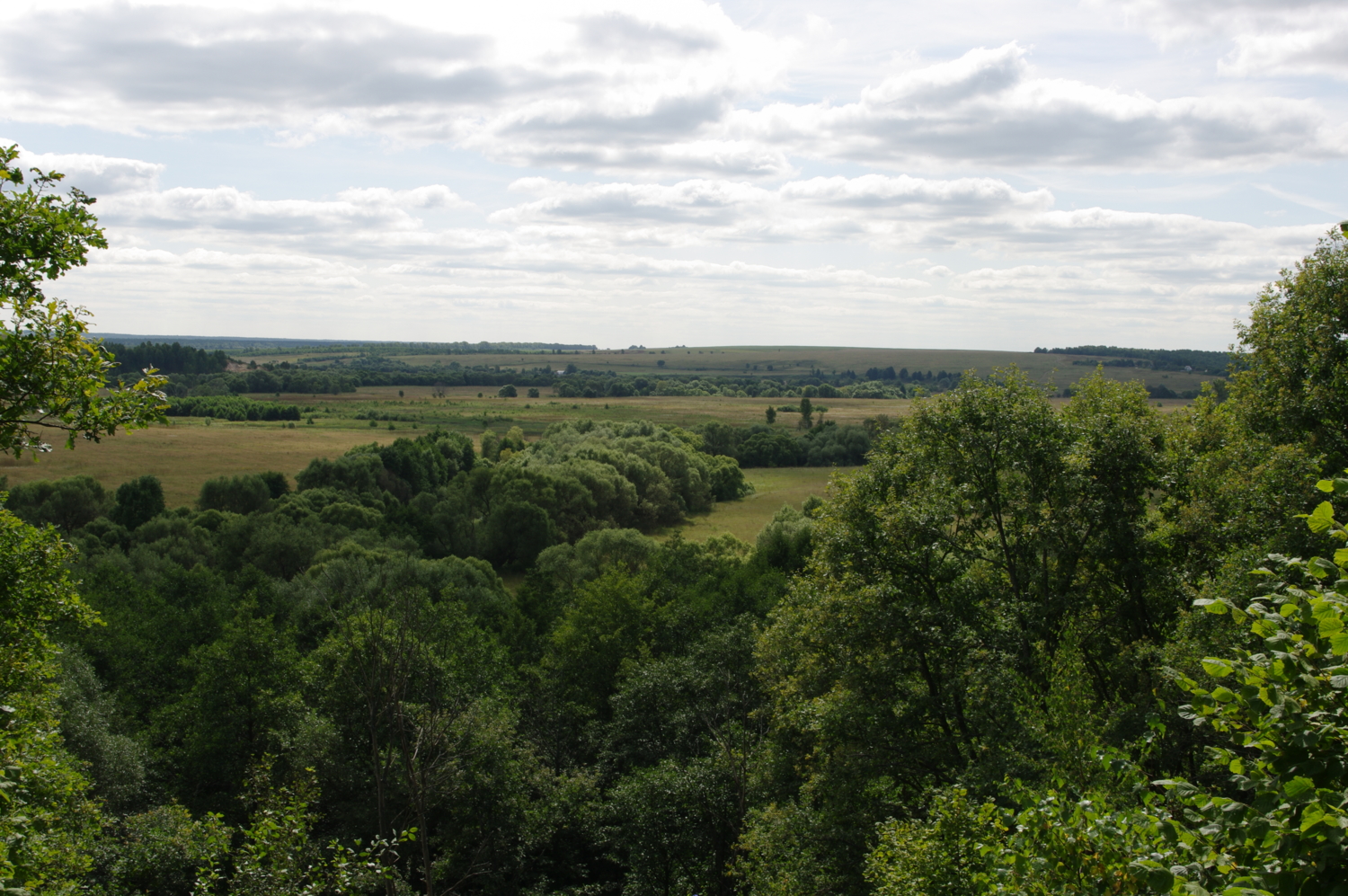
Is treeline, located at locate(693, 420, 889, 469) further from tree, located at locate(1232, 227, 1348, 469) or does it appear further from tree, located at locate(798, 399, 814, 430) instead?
tree, located at locate(1232, 227, 1348, 469)

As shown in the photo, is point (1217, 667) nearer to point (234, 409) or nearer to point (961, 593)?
point (961, 593)

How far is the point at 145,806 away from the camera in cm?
3556

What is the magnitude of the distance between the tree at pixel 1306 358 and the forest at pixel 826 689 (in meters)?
0.08

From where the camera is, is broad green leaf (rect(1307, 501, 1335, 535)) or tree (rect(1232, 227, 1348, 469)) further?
tree (rect(1232, 227, 1348, 469))

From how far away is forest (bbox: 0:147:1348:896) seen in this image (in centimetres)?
920

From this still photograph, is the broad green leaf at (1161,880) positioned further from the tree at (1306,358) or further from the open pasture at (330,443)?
the open pasture at (330,443)

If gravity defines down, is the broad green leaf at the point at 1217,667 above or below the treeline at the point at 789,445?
above

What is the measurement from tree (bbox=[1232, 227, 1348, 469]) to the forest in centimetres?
8

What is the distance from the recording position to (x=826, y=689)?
25438 millimetres

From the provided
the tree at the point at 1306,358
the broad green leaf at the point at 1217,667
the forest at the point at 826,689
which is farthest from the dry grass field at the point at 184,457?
the broad green leaf at the point at 1217,667

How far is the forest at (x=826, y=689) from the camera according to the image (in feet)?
30.2

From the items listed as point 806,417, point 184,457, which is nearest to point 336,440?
point 184,457

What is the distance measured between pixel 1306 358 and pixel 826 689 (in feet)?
49.8

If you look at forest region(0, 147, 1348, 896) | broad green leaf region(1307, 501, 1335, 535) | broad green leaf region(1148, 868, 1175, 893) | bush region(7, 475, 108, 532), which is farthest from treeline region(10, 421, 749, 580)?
broad green leaf region(1307, 501, 1335, 535)
